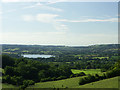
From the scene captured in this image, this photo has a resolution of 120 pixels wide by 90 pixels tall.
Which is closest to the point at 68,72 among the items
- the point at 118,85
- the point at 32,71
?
the point at 32,71

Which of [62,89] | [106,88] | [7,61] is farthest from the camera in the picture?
[7,61]

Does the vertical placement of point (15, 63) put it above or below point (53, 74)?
above

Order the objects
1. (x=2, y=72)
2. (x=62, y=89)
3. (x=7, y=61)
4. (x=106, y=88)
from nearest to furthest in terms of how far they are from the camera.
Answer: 1. (x=106, y=88)
2. (x=62, y=89)
3. (x=2, y=72)
4. (x=7, y=61)

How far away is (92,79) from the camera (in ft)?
99.1

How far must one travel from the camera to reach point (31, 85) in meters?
30.0

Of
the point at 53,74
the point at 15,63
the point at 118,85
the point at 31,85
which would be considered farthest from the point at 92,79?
the point at 15,63

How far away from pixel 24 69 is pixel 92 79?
60.8 feet

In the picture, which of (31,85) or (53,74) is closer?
(31,85)

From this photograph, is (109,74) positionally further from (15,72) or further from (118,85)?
(15,72)

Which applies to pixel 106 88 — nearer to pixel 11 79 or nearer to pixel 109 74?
pixel 109 74

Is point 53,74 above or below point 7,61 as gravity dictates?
below

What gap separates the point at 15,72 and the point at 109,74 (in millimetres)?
22273

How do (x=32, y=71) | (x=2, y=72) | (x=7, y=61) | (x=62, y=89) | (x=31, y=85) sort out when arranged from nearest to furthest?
1. (x=62, y=89)
2. (x=31, y=85)
3. (x=2, y=72)
4. (x=32, y=71)
5. (x=7, y=61)

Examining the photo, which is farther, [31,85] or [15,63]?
[15,63]
